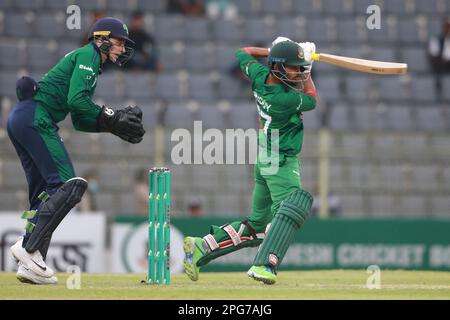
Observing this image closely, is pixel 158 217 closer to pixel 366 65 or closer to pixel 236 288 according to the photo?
pixel 236 288

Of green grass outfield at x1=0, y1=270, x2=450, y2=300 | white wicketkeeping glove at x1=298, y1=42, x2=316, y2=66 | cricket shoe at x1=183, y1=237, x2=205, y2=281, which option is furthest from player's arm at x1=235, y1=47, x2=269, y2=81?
green grass outfield at x1=0, y1=270, x2=450, y2=300

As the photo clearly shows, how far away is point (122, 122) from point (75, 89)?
1.67ft

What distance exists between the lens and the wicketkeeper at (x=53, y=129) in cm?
908

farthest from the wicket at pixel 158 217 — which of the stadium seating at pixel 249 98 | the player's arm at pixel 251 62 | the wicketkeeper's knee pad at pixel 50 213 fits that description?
the stadium seating at pixel 249 98

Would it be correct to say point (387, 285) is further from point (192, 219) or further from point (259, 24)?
point (259, 24)

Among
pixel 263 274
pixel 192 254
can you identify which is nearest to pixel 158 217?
pixel 192 254

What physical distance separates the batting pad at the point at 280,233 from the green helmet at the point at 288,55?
117cm

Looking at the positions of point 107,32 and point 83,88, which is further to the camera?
point 107,32

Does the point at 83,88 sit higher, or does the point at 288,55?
the point at 288,55

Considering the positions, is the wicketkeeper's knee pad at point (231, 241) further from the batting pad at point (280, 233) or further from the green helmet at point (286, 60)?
the green helmet at point (286, 60)

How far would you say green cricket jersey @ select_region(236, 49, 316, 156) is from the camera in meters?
9.25

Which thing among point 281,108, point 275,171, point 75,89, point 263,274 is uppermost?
point 75,89

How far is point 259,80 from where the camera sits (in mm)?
9492

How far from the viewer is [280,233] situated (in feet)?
29.8
